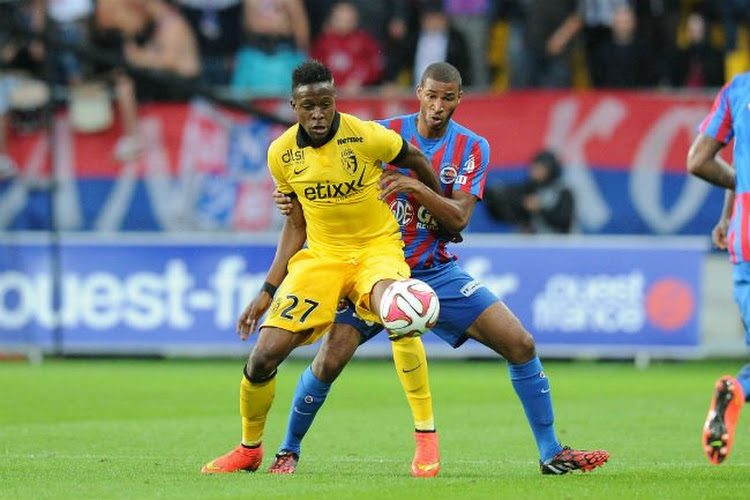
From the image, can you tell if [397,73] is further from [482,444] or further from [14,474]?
[14,474]

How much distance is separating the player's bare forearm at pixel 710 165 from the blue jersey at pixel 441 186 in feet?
5.00

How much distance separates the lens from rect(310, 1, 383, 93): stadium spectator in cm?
1850

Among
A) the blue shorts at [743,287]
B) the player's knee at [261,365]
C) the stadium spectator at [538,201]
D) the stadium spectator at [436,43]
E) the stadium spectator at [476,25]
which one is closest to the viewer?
the blue shorts at [743,287]

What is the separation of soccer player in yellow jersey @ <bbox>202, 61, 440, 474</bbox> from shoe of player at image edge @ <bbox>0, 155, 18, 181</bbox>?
1033 centimetres

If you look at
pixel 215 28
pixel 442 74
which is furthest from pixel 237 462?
pixel 215 28

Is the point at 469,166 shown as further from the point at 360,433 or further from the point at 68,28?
the point at 68,28

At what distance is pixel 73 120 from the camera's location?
18.4 m

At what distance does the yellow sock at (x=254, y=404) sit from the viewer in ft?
27.8

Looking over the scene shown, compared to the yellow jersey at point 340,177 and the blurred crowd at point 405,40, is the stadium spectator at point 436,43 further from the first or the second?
the yellow jersey at point 340,177

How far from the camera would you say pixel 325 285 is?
8.45 meters

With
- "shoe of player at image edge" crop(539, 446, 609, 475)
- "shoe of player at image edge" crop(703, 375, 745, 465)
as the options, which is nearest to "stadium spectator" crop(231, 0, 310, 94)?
"shoe of player at image edge" crop(539, 446, 609, 475)

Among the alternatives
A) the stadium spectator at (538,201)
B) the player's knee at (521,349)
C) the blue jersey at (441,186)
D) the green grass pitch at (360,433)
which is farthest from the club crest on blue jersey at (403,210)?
the stadium spectator at (538,201)

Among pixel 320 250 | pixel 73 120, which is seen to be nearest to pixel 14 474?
pixel 320 250

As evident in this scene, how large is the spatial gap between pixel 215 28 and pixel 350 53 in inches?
71.5
